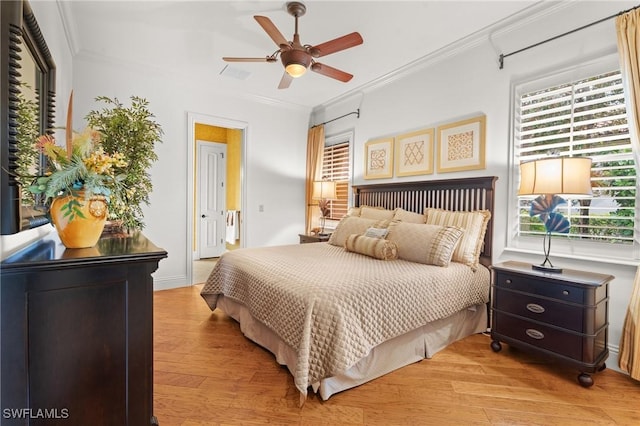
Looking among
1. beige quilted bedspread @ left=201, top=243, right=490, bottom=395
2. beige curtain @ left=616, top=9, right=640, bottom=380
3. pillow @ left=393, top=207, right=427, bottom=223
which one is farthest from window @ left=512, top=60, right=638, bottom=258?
pillow @ left=393, top=207, right=427, bottom=223

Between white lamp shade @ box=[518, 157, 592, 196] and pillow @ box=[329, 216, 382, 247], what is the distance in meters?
1.52

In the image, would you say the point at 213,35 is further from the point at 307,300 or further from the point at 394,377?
the point at 394,377

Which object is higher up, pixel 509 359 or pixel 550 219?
pixel 550 219

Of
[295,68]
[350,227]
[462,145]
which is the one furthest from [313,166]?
[295,68]

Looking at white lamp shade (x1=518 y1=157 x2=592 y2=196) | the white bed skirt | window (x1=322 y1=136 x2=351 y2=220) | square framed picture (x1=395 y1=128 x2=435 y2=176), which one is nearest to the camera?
the white bed skirt

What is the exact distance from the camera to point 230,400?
6.12 ft

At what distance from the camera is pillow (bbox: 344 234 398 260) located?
9.06 ft

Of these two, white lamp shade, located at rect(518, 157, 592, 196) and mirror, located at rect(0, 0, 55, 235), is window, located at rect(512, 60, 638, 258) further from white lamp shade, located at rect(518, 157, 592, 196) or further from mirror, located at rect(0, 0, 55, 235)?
mirror, located at rect(0, 0, 55, 235)

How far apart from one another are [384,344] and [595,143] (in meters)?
2.21

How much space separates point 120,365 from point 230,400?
0.89 metres

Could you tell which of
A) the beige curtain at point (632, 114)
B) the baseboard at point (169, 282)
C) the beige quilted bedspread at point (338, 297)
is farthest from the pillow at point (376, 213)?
the baseboard at point (169, 282)

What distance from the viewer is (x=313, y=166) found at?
5.33 m

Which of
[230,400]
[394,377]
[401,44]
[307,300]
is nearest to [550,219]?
[394,377]

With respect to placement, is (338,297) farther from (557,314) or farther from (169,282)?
(169,282)
